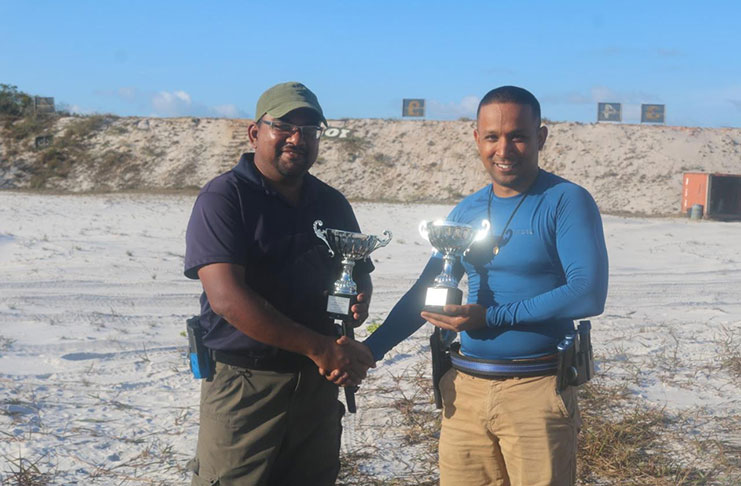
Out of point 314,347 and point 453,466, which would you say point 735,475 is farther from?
point 314,347

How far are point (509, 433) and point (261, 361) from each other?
959mm

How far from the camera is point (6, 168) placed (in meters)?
38.1

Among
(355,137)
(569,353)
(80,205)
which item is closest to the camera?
(569,353)

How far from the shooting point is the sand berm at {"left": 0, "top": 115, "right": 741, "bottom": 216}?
3603 cm

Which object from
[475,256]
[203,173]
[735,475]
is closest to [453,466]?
[475,256]

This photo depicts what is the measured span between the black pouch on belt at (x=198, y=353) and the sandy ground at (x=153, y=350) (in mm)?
1570

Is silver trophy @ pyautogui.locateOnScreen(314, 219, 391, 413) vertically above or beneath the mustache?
beneath

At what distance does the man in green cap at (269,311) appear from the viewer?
268cm

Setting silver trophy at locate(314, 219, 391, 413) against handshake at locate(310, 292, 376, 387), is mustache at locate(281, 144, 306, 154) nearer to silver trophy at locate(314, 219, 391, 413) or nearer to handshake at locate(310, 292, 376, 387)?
silver trophy at locate(314, 219, 391, 413)

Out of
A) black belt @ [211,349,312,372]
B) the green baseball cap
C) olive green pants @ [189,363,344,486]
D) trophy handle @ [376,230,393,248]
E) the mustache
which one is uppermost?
the green baseball cap

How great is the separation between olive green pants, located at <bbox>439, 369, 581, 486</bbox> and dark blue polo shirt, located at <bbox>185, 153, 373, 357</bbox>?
65 centimetres

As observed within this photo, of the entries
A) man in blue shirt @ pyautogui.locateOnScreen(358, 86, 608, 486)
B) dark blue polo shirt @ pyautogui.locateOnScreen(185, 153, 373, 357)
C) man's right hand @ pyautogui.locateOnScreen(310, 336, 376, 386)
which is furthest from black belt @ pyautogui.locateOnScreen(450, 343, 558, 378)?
dark blue polo shirt @ pyautogui.locateOnScreen(185, 153, 373, 357)

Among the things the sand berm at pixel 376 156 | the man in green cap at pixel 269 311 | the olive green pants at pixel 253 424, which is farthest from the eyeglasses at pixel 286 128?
the sand berm at pixel 376 156

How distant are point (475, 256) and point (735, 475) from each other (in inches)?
101
